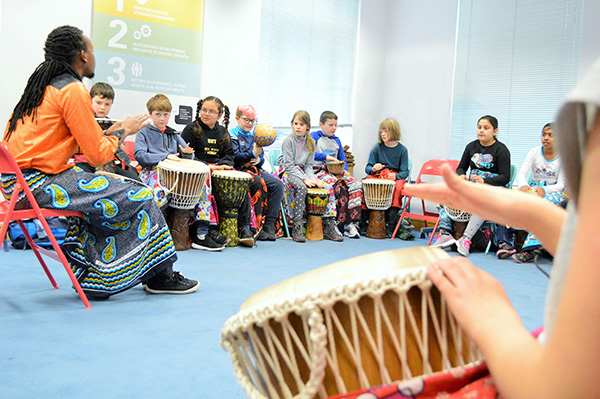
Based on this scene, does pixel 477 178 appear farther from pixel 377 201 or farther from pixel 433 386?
pixel 433 386

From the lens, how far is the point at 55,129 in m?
2.27

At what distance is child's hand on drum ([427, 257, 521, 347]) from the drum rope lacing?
0.05 m

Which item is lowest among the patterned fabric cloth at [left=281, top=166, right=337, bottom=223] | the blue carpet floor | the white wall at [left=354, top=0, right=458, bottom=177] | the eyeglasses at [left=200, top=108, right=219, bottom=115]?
the blue carpet floor

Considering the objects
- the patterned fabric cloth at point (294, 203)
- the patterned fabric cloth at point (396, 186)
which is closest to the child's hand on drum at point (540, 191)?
the patterned fabric cloth at point (396, 186)

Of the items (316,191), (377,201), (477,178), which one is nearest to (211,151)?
(316,191)

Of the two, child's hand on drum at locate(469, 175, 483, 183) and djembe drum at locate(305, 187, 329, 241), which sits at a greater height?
child's hand on drum at locate(469, 175, 483, 183)

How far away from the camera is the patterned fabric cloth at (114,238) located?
7.66 ft

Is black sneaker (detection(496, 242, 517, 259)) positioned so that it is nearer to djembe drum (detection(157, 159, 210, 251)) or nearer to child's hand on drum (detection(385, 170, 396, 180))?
child's hand on drum (detection(385, 170, 396, 180))

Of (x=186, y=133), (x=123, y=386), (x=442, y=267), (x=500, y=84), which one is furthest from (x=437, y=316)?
(x=500, y=84)

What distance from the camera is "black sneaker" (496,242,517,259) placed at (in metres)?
4.59

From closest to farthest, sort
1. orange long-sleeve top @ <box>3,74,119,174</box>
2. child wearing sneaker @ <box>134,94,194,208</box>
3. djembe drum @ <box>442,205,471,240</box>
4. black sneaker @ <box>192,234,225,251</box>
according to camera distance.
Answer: orange long-sleeve top @ <box>3,74,119,174</box> → child wearing sneaker @ <box>134,94,194,208</box> → black sneaker @ <box>192,234,225,251</box> → djembe drum @ <box>442,205,471,240</box>

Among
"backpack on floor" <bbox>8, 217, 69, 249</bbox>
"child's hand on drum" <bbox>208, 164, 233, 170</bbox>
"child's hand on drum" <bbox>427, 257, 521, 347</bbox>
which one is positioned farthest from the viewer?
"child's hand on drum" <bbox>208, 164, 233, 170</bbox>

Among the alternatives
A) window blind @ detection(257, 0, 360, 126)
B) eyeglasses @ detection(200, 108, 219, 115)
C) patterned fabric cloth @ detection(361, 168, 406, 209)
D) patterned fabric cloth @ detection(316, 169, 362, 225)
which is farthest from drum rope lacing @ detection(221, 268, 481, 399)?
window blind @ detection(257, 0, 360, 126)

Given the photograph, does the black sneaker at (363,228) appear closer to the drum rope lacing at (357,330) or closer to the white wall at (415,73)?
the white wall at (415,73)
